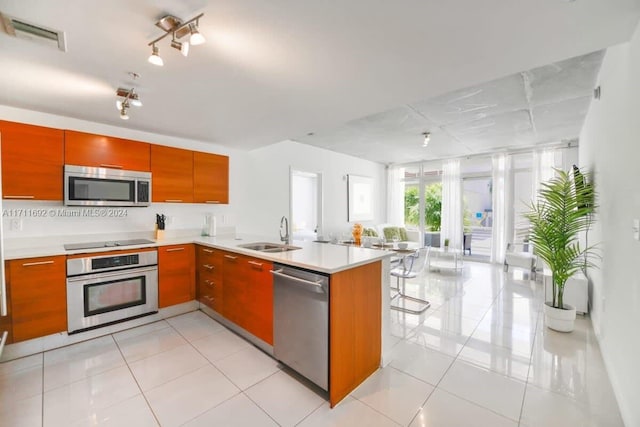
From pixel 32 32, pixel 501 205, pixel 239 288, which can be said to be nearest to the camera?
pixel 32 32

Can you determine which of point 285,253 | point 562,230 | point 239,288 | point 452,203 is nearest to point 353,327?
point 285,253

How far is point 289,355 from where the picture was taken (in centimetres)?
209

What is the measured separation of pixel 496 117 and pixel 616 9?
2717 millimetres

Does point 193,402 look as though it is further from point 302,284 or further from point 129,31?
point 129,31

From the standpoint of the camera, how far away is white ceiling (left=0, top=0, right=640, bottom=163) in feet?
4.50

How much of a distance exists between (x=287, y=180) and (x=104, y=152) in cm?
284

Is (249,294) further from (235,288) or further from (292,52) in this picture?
(292,52)

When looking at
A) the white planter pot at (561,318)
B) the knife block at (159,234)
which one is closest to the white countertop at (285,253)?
the knife block at (159,234)

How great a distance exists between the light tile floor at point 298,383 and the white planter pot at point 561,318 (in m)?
Answer: 0.09

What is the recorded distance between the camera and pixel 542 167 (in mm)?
5551

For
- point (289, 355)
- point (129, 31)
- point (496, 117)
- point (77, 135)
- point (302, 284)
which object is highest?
point (496, 117)

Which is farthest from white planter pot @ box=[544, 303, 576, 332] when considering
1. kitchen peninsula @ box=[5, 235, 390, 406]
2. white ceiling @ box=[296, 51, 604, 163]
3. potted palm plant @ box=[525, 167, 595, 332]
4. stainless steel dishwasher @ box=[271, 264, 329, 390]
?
stainless steel dishwasher @ box=[271, 264, 329, 390]

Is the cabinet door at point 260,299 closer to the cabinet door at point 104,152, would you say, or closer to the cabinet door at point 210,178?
the cabinet door at point 210,178

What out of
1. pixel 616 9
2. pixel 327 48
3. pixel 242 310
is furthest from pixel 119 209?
pixel 616 9
